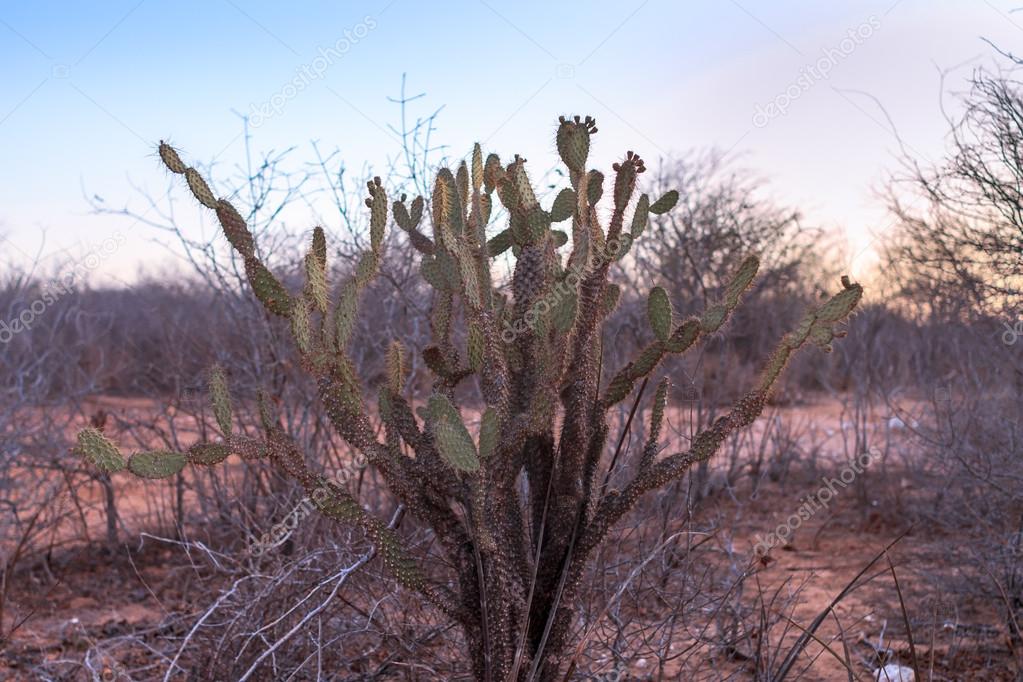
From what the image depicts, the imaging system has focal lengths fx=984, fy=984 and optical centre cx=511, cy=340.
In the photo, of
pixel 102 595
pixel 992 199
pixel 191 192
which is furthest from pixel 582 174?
pixel 102 595

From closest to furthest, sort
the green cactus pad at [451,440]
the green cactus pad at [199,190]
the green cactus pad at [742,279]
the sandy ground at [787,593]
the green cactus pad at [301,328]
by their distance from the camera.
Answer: the green cactus pad at [451,440], the green cactus pad at [301,328], the green cactus pad at [199,190], the green cactus pad at [742,279], the sandy ground at [787,593]

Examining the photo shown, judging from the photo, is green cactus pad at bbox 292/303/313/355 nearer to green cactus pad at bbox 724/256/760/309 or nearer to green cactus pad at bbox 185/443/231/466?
green cactus pad at bbox 185/443/231/466

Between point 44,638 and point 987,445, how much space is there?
4.90 metres

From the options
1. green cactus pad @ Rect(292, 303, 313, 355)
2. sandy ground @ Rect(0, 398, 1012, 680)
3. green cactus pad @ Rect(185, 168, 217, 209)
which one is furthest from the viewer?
sandy ground @ Rect(0, 398, 1012, 680)

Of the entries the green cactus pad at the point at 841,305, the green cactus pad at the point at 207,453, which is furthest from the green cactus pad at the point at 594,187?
the green cactus pad at the point at 207,453

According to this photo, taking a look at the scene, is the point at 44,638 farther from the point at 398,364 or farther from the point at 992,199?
the point at 992,199

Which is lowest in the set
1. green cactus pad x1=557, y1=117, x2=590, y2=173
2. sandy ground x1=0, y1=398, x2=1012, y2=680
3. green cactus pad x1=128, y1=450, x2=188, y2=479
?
sandy ground x1=0, y1=398, x2=1012, y2=680

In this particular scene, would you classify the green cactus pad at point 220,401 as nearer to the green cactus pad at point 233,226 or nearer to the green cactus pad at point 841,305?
the green cactus pad at point 233,226

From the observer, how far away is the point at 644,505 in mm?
5469

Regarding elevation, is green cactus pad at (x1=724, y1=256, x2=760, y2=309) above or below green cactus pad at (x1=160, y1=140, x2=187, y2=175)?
below

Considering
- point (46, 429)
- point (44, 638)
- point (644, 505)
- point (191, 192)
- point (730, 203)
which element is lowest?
point (44, 638)

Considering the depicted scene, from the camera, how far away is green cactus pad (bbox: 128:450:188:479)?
2535 mm

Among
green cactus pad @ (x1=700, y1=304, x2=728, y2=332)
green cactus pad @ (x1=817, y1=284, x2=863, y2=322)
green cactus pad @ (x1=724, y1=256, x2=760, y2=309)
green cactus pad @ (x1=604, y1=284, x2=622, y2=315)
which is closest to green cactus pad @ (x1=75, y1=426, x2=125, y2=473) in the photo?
green cactus pad @ (x1=604, y1=284, x2=622, y2=315)

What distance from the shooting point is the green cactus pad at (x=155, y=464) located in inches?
99.8
